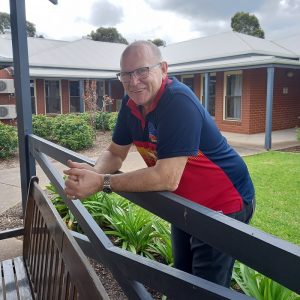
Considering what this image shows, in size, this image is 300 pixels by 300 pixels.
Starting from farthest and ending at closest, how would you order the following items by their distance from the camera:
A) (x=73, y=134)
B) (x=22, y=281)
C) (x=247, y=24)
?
1. (x=247, y=24)
2. (x=73, y=134)
3. (x=22, y=281)

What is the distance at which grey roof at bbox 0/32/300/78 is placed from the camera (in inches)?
636

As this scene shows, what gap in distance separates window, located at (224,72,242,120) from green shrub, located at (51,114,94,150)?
6748mm

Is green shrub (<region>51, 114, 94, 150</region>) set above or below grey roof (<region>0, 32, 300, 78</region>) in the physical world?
below

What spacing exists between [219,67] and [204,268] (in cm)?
1287

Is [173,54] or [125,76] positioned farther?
[173,54]

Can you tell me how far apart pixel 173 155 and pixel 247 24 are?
51234 mm

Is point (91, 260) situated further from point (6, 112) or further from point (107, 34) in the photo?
point (107, 34)

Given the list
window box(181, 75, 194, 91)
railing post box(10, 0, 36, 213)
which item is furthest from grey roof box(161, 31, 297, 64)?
railing post box(10, 0, 36, 213)

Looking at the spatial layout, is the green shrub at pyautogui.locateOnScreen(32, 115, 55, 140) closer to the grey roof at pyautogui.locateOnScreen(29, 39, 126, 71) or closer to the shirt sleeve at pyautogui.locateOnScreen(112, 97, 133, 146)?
the grey roof at pyautogui.locateOnScreen(29, 39, 126, 71)

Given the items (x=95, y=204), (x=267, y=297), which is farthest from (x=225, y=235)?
(x=95, y=204)

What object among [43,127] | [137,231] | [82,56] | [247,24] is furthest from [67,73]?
[247,24]

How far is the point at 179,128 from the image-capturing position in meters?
1.55

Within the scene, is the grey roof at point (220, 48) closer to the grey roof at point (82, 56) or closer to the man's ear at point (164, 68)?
the grey roof at point (82, 56)

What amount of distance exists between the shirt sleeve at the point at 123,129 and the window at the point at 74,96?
1900 centimetres
